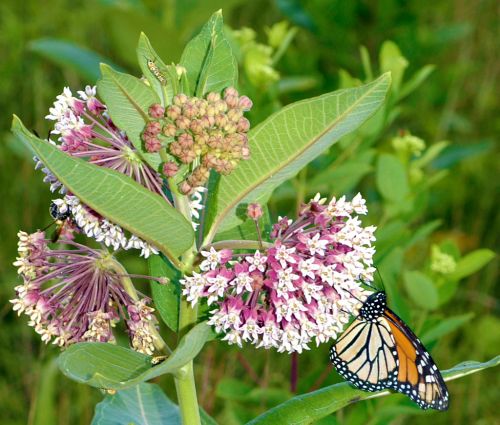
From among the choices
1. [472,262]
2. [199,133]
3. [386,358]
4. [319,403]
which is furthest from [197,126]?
[472,262]

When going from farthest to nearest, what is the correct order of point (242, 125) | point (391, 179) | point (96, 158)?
1. point (391, 179)
2. point (96, 158)
3. point (242, 125)

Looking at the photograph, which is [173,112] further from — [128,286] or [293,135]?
[128,286]

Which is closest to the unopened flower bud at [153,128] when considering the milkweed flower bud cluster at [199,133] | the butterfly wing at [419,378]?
the milkweed flower bud cluster at [199,133]

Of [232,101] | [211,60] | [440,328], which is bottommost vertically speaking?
[440,328]

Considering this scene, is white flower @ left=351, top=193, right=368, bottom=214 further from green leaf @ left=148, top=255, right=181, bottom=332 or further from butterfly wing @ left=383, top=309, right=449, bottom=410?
butterfly wing @ left=383, top=309, right=449, bottom=410

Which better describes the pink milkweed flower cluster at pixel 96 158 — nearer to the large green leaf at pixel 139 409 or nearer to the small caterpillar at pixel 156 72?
the small caterpillar at pixel 156 72

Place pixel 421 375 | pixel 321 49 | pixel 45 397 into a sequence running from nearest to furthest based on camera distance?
pixel 421 375
pixel 45 397
pixel 321 49

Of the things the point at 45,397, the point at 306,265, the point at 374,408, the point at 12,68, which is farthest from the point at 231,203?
the point at 12,68

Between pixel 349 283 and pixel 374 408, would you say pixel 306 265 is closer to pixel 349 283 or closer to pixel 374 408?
pixel 349 283
